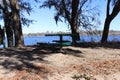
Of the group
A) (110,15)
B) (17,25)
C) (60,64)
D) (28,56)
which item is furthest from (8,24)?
(60,64)

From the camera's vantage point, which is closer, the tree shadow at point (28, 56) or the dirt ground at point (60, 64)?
the dirt ground at point (60, 64)

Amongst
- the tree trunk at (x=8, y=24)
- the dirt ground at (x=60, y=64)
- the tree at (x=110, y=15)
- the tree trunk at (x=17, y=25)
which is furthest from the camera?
the tree trunk at (x=8, y=24)

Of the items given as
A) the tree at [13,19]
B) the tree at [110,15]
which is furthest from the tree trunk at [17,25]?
the tree at [110,15]

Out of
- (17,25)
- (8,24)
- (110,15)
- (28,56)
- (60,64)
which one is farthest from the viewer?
(8,24)

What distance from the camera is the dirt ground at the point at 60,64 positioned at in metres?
9.99

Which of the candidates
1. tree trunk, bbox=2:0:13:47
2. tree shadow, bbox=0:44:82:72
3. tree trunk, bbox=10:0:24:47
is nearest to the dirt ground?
tree shadow, bbox=0:44:82:72

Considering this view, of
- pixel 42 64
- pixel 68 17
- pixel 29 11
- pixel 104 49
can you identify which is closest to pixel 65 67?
pixel 42 64

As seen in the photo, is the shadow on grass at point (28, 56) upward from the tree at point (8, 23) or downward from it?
downward

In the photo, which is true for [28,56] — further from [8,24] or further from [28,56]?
[8,24]

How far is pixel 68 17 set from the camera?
2139 centimetres

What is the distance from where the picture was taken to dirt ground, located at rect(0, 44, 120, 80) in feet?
32.8

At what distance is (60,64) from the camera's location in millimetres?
11047

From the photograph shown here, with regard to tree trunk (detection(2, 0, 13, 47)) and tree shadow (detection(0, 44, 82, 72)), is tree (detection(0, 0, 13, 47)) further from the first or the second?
tree shadow (detection(0, 44, 82, 72))

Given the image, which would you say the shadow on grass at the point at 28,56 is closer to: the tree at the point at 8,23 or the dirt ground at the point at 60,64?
the dirt ground at the point at 60,64
